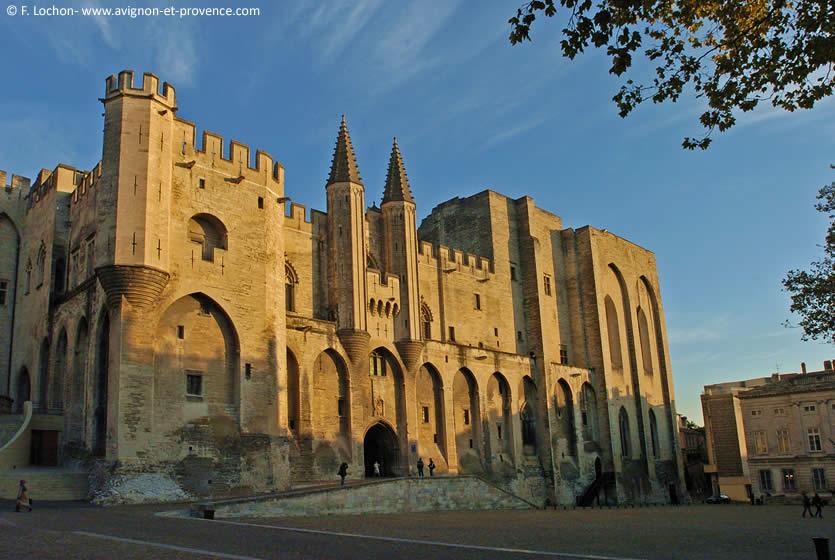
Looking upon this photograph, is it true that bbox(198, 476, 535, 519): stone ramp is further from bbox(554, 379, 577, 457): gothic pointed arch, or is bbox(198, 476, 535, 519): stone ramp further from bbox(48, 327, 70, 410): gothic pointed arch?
bbox(48, 327, 70, 410): gothic pointed arch

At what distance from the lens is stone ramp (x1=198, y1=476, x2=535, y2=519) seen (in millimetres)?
20094

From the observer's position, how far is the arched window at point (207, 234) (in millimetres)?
27266

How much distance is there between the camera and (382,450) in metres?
34.4

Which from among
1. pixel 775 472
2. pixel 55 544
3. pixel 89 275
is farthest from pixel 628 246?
pixel 55 544

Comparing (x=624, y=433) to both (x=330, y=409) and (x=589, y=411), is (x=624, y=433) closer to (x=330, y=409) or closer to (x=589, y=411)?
(x=589, y=411)

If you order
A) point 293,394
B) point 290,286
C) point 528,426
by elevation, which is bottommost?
point 528,426

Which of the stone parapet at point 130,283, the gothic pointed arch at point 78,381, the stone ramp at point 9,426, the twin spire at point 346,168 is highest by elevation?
the twin spire at point 346,168

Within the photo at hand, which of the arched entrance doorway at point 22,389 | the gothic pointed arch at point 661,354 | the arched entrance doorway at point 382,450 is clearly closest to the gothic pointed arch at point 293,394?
the arched entrance doorway at point 382,450

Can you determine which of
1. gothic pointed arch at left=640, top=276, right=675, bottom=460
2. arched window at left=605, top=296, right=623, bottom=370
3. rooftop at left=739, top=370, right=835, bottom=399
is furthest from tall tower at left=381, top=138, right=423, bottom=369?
rooftop at left=739, top=370, right=835, bottom=399

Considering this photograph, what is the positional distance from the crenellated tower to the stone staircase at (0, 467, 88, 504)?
544cm

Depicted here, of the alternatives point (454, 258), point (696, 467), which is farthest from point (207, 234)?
point (696, 467)

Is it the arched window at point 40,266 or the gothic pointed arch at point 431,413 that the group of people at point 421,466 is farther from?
the arched window at point 40,266

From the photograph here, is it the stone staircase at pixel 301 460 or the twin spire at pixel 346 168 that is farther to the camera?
the twin spire at pixel 346 168

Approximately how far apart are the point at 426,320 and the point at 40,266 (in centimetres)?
1733
